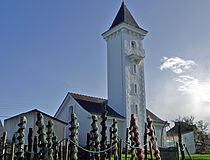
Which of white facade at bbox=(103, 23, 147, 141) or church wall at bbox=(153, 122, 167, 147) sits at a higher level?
white facade at bbox=(103, 23, 147, 141)

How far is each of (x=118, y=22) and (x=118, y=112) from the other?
10.7 metres

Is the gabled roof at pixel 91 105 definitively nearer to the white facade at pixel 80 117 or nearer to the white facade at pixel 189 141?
the white facade at pixel 80 117

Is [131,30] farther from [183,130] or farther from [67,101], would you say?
[183,130]

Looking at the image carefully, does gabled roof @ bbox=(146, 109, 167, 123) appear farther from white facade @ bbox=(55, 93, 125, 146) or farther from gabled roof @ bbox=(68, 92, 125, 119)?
gabled roof @ bbox=(68, 92, 125, 119)

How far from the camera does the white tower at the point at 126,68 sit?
2773 centimetres

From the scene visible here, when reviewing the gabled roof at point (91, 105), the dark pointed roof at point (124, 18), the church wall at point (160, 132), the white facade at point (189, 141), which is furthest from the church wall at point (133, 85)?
the white facade at point (189, 141)

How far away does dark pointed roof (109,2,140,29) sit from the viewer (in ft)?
99.7

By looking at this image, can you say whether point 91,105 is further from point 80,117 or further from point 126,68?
point 126,68

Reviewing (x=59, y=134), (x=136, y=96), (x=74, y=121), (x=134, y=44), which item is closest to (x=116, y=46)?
(x=134, y=44)

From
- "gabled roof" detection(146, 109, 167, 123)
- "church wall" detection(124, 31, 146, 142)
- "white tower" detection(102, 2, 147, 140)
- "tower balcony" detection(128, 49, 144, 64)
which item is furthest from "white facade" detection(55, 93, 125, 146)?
"tower balcony" detection(128, 49, 144, 64)

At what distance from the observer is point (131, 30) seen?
2966 cm

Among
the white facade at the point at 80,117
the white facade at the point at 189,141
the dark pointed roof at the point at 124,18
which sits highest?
the dark pointed roof at the point at 124,18

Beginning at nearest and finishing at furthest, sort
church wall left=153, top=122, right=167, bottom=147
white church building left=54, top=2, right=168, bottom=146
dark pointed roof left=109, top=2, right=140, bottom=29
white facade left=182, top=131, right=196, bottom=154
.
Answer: white church building left=54, top=2, right=168, bottom=146, church wall left=153, top=122, right=167, bottom=147, dark pointed roof left=109, top=2, right=140, bottom=29, white facade left=182, top=131, right=196, bottom=154

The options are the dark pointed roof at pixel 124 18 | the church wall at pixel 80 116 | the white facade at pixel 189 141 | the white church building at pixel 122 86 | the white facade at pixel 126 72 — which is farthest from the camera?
the white facade at pixel 189 141
